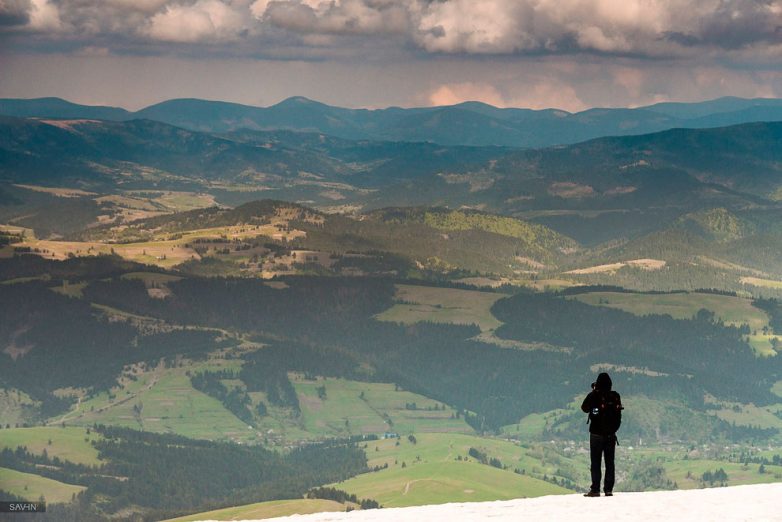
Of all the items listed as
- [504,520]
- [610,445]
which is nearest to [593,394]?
[610,445]

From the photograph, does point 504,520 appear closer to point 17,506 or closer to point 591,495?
point 591,495

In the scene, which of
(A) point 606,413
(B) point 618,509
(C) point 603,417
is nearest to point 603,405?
(A) point 606,413

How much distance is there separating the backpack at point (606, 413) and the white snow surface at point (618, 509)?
349 centimetres

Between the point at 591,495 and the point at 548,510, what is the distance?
3.97 metres

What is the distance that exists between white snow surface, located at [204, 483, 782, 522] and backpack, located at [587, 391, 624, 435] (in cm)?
349

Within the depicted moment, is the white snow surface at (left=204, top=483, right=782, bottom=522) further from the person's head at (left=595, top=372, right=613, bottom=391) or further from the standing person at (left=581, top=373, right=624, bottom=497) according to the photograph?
the person's head at (left=595, top=372, right=613, bottom=391)

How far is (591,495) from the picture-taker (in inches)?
2699

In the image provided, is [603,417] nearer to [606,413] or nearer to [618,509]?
[606,413]

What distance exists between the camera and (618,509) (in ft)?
209

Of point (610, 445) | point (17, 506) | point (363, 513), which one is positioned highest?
point (610, 445)

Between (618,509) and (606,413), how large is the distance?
439 centimetres

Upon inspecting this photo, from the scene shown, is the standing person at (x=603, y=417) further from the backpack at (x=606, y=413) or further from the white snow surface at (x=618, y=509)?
the white snow surface at (x=618, y=509)

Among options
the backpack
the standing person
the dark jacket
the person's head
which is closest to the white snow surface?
the standing person

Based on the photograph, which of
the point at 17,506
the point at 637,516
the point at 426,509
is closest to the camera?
the point at 637,516
